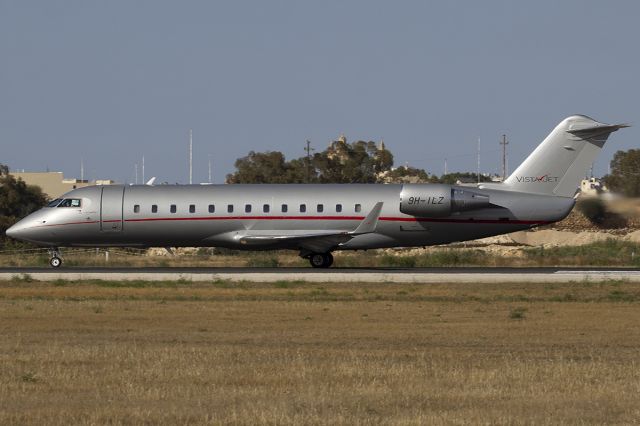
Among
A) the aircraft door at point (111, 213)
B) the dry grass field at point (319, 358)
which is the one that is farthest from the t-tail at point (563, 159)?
the aircraft door at point (111, 213)

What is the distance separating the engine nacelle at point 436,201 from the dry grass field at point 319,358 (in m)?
9.83

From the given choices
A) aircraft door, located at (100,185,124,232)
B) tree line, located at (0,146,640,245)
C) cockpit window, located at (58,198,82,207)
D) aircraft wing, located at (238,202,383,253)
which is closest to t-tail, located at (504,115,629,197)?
aircraft wing, located at (238,202,383,253)

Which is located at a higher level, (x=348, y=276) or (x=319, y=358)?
(x=348, y=276)

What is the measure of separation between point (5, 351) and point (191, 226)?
25.4 metres

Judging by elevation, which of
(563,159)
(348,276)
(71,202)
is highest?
(563,159)

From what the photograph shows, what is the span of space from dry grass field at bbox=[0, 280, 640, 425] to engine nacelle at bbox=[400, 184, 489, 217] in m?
9.83

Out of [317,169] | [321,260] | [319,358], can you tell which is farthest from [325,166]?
[319,358]

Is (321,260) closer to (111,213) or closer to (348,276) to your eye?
(348,276)

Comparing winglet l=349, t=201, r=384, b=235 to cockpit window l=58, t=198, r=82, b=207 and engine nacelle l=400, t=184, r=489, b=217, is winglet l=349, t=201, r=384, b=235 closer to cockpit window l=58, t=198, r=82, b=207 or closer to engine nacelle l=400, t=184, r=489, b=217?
engine nacelle l=400, t=184, r=489, b=217

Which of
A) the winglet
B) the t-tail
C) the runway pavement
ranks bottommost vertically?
the runway pavement

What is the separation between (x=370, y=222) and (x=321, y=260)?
3.49 meters

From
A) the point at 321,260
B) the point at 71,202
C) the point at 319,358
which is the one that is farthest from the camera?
the point at 71,202

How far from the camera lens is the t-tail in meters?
45.2

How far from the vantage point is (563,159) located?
45312 millimetres
